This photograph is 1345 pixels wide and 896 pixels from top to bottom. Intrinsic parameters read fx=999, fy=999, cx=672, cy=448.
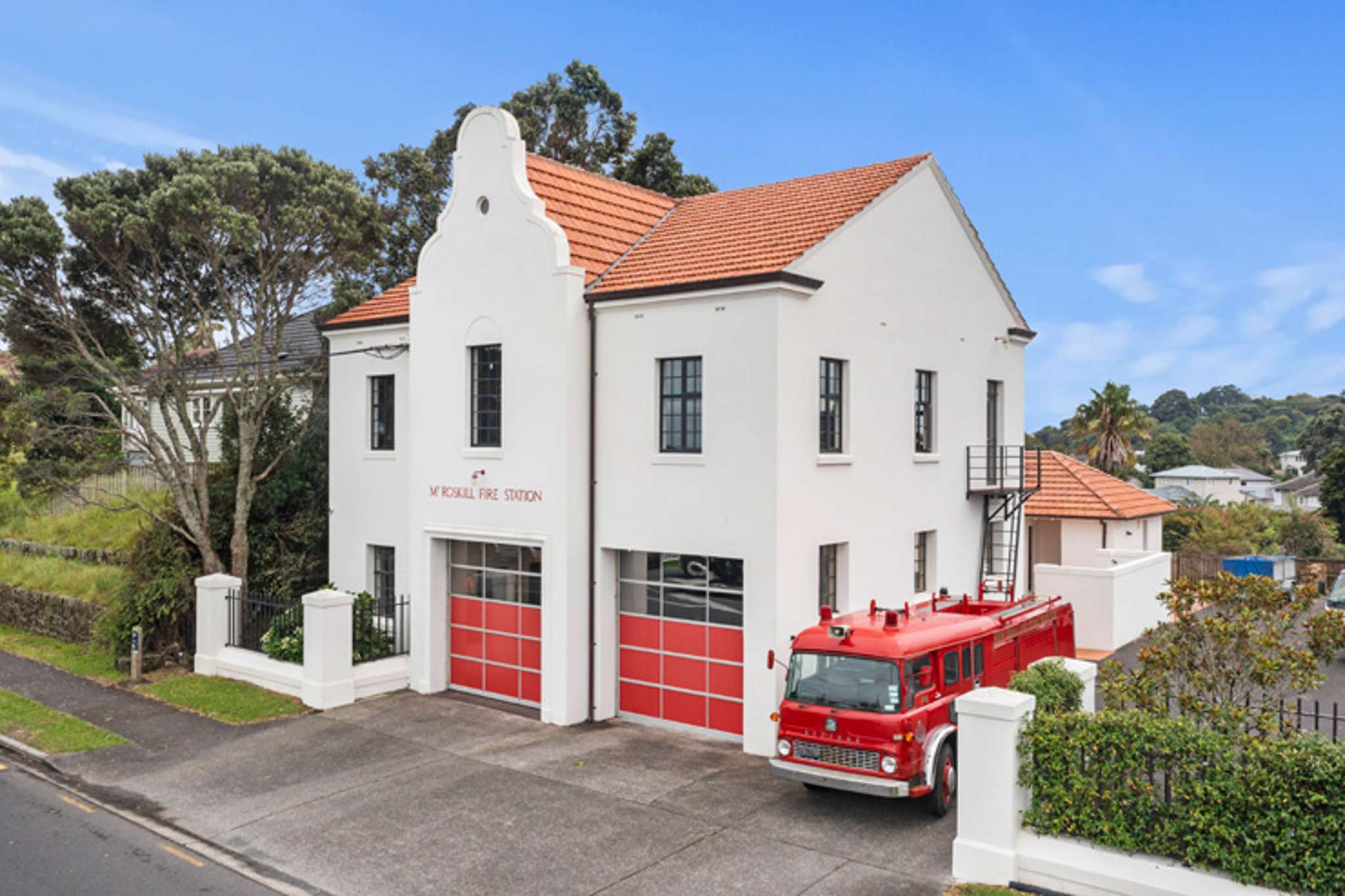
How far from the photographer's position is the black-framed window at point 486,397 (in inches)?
746

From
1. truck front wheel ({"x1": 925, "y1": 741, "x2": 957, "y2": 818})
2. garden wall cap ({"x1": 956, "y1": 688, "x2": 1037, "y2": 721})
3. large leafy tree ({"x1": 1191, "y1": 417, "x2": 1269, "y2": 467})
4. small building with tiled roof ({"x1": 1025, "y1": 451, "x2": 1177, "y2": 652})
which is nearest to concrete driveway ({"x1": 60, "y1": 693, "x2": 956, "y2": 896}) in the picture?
truck front wheel ({"x1": 925, "y1": 741, "x2": 957, "y2": 818})

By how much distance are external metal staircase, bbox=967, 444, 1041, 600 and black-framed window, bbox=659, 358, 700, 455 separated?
711cm

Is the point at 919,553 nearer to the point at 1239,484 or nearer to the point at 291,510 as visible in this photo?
the point at 291,510

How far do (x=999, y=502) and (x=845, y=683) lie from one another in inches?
417

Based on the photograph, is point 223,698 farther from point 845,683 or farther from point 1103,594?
point 1103,594

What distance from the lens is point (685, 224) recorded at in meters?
20.5

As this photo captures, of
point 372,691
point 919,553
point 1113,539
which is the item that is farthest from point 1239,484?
point 372,691

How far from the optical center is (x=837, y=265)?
1694cm

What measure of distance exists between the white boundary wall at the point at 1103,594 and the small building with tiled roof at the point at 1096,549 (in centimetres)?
2

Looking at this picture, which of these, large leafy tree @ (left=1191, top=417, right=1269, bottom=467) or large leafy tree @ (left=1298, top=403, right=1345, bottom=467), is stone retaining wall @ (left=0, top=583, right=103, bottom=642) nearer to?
large leafy tree @ (left=1298, top=403, right=1345, bottom=467)

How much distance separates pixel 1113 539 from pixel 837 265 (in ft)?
54.8

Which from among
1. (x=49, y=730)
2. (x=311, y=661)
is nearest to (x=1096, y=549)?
(x=311, y=661)

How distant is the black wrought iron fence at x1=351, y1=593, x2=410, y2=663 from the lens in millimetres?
19812

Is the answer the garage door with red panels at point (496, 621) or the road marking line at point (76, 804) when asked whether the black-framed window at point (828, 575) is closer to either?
the garage door with red panels at point (496, 621)
